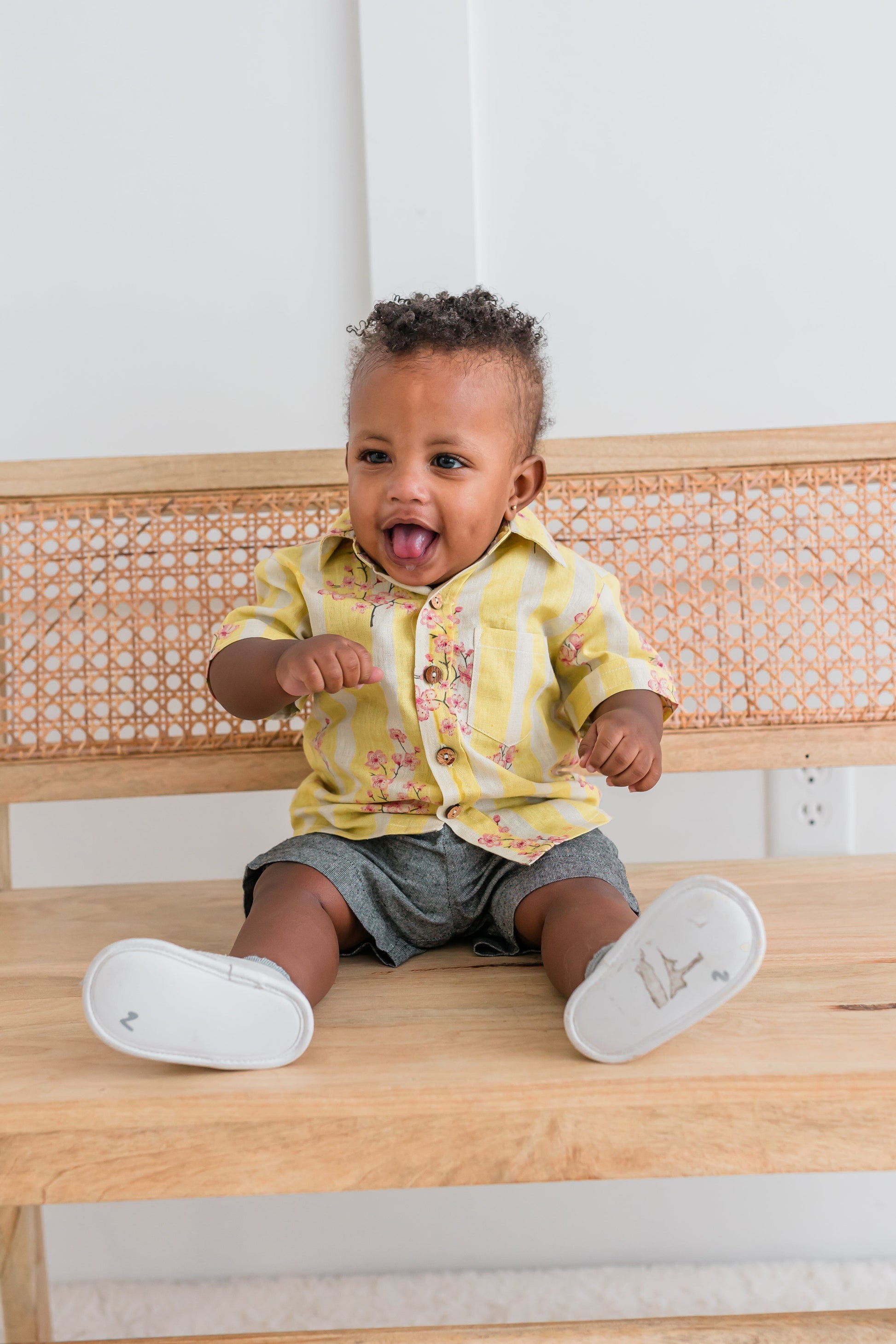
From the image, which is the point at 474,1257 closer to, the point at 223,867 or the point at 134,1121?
the point at 223,867

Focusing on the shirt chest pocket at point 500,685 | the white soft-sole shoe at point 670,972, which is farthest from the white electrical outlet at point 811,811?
the white soft-sole shoe at point 670,972

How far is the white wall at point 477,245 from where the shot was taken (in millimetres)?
1303

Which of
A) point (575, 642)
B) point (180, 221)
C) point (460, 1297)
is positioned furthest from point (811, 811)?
point (180, 221)

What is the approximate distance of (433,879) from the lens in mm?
A: 912

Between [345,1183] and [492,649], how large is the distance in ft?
1.56

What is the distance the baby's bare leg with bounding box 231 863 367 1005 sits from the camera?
0.73 m

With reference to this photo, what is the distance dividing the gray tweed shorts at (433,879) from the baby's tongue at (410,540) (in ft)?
0.79

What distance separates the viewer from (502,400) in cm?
92

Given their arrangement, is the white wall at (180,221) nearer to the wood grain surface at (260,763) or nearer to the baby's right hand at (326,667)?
the wood grain surface at (260,763)

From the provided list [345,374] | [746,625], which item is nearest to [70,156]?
[345,374]

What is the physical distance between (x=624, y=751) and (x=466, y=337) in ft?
1.24

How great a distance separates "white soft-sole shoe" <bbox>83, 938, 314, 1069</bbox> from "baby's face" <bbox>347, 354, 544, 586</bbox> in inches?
15.9

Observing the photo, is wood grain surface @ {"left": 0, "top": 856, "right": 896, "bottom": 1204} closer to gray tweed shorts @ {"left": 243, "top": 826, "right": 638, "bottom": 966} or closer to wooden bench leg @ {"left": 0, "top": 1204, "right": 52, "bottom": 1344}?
gray tweed shorts @ {"left": 243, "top": 826, "right": 638, "bottom": 966}

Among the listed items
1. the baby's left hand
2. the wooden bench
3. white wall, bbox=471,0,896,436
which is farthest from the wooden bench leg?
white wall, bbox=471,0,896,436
